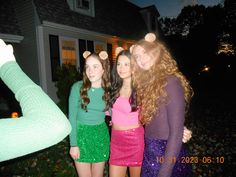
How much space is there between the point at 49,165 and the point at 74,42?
346 inches

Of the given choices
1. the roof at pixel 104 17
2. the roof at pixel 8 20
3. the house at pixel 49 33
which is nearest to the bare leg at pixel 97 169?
the house at pixel 49 33

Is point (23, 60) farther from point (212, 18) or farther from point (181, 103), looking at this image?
point (212, 18)

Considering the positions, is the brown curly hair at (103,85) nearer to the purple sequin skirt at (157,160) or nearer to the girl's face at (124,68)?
the girl's face at (124,68)

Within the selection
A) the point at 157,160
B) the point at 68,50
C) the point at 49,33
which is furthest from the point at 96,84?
the point at 68,50

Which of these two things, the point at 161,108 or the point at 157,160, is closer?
the point at 161,108

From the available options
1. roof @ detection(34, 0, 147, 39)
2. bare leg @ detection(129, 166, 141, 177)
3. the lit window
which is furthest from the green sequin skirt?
the lit window

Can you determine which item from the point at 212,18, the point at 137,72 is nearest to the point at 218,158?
the point at 137,72

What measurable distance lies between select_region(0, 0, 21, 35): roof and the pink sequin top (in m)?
9.71

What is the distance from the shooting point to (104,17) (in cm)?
1580

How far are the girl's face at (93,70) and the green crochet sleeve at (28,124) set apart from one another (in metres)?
2.41

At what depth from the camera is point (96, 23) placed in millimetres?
14531

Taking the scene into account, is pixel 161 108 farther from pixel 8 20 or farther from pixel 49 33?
pixel 8 20

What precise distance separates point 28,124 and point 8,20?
1253 cm

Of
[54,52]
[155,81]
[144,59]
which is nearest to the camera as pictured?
[155,81]
